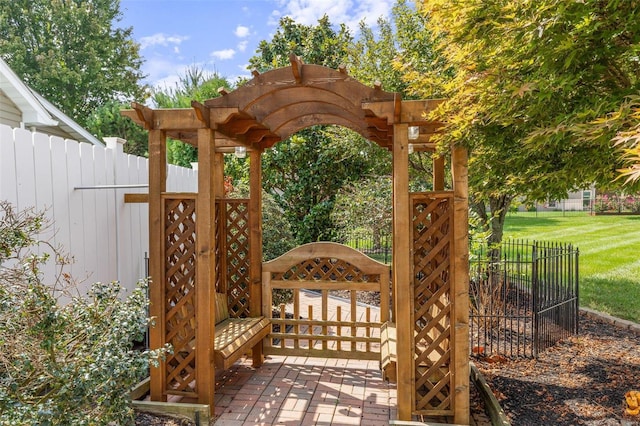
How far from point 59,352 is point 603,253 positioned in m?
11.7

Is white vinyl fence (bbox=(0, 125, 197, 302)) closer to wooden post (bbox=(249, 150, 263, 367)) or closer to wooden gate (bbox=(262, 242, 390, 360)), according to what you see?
wooden post (bbox=(249, 150, 263, 367))

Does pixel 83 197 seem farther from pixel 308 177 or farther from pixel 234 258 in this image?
pixel 308 177

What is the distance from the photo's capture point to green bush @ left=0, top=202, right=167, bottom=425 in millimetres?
1742

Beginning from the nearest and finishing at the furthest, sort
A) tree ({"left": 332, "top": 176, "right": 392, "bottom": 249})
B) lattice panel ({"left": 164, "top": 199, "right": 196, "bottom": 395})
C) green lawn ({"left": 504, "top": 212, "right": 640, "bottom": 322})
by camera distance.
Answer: lattice panel ({"left": 164, "top": 199, "right": 196, "bottom": 395}), green lawn ({"left": 504, "top": 212, "right": 640, "bottom": 322}), tree ({"left": 332, "top": 176, "right": 392, "bottom": 249})

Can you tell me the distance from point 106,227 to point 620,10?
12.9 ft

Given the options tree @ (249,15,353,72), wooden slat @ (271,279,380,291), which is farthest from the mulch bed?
tree @ (249,15,353,72)

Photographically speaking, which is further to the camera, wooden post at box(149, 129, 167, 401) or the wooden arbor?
wooden post at box(149, 129, 167, 401)

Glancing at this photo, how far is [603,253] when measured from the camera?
10.4 metres

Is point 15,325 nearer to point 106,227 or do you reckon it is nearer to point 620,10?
point 106,227

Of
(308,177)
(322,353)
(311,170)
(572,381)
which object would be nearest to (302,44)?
(311,170)

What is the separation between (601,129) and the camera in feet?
5.96

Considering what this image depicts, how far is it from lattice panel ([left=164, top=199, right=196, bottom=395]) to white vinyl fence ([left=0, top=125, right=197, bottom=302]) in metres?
0.59

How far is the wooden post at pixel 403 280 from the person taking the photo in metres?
2.75

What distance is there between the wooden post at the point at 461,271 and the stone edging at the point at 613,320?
3.39 meters
